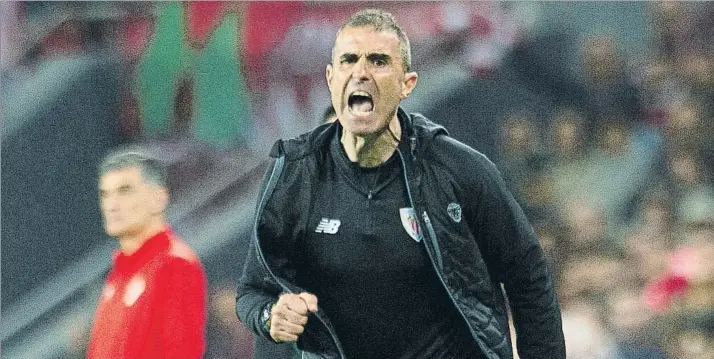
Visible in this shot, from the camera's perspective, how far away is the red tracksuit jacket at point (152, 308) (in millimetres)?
3293

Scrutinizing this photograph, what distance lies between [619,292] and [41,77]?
7.51 ft

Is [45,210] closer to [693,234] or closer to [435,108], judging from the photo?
[435,108]

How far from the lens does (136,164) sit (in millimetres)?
4090

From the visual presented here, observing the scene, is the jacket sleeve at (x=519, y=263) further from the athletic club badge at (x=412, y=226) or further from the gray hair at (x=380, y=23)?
the gray hair at (x=380, y=23)

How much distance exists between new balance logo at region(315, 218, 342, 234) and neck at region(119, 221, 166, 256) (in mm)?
1558

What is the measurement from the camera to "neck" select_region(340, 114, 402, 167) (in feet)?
6.97

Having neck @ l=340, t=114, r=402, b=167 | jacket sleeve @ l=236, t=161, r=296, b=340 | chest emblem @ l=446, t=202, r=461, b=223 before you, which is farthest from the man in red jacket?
chest emblem @ l=446, t=202, r=461, b=223

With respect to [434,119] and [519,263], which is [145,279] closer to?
[434,119]

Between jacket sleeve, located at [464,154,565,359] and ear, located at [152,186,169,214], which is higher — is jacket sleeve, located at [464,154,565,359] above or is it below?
above

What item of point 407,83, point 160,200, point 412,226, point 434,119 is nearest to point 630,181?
point 434,119

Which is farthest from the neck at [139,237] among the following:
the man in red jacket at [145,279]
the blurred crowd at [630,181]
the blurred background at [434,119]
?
the blurred crowd at [630,181]

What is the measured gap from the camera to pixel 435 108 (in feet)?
13.5

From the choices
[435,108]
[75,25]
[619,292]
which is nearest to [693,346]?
[619,292]

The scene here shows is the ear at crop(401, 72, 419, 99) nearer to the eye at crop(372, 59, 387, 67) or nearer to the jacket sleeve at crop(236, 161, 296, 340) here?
the eye at crop(372, 59, 387, 67)
